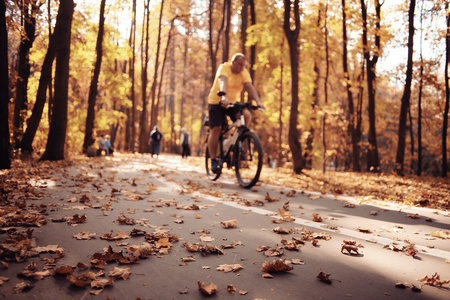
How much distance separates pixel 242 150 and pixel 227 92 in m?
1.22

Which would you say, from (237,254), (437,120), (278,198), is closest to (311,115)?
(437,120)

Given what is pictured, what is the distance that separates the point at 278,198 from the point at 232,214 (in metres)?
1.54

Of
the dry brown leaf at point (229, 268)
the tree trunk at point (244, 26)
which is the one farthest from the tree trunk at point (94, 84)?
the dry brown leaf at point (229, 268)

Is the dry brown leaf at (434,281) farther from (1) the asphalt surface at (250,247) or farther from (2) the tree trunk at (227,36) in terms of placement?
(2) the tree trunk at (227,36)

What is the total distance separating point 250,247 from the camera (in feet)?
9.71

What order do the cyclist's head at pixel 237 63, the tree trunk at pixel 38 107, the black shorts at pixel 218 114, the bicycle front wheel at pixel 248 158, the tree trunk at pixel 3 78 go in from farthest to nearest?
the tree trunk at pixel 38 107 < the black shorts at pixel 218 114 < the cyclist's head at pixel 237 63 < the tree trunk at pixel 3 78 < the bicycle front wheel at pixel 248 158

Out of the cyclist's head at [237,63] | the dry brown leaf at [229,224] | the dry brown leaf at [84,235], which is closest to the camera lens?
the dry brown leaf at [84,235]

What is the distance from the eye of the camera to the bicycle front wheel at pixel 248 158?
6.50 meters

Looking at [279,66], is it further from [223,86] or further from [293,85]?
[223,86]

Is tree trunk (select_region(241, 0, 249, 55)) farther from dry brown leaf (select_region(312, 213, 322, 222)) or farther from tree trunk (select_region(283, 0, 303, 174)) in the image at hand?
dry brown leaf (select_region(312, 213, 322, 222))

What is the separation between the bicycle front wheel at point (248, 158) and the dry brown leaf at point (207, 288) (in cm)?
425

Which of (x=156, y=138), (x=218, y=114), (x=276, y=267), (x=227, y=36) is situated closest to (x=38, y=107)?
(x=156, y=138)

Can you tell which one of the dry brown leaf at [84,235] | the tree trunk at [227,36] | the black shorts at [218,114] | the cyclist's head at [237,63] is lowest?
the dry brown leaf at [84,235]

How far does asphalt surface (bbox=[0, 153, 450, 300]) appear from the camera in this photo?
6.93 ft
